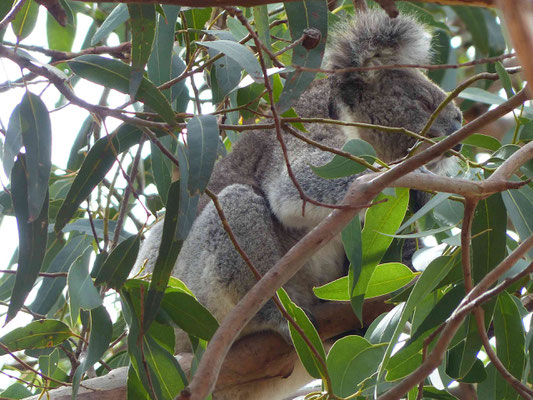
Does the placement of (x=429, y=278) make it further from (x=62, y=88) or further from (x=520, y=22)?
(x=520, y=22)

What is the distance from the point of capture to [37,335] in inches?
77.9

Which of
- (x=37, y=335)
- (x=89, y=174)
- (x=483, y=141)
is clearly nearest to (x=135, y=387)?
(x=37, y=335)

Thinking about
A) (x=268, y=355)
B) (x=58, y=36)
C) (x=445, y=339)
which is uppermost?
(x=58, y=36)

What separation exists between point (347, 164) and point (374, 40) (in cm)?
174

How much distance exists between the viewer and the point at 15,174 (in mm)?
1579

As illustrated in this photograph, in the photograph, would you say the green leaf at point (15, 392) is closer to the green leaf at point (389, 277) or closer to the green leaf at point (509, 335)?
the green leaf at point (389, 277)

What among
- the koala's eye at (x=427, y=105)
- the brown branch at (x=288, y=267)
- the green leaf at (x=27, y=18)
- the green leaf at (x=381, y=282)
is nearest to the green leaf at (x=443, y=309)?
the green leaf at (x=381, y=282)

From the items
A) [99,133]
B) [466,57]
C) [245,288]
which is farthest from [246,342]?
[466,57]

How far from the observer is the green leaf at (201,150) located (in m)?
1.38

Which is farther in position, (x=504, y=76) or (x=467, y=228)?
(x=504, y=76)

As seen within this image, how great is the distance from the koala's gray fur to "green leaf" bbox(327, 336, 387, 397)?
26.9 inches

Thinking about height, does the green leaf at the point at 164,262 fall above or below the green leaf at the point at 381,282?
above

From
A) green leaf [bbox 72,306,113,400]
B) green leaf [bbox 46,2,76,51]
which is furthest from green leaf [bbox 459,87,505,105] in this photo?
green leaf [bbox 46,2,76,51]

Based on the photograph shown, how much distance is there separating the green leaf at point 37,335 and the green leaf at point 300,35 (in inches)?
39.1
